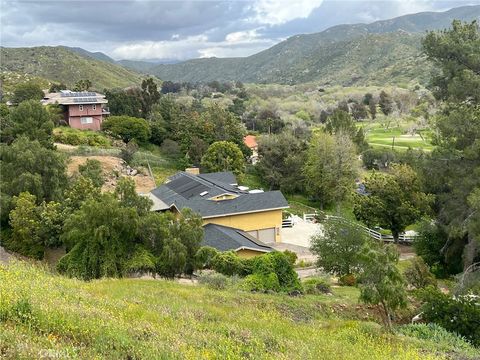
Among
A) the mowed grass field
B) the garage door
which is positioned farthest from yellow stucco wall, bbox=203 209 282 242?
the mowed grass field

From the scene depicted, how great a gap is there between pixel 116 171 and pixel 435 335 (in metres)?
34.9

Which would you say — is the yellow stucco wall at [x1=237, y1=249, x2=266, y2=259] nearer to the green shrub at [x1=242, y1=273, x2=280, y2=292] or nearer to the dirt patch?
the green shrub at [x1=242, y1=273, x2=280, y2=292]

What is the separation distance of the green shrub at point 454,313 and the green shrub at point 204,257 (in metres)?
8.96

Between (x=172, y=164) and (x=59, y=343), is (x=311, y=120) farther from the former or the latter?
(x=59, y=343)

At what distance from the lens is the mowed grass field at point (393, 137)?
73725 millimetres

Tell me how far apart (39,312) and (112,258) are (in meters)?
12.2

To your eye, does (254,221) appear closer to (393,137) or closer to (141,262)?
(141,262)

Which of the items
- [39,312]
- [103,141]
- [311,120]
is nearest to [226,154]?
[103,141]

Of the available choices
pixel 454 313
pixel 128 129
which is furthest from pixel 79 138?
pixel 454 313

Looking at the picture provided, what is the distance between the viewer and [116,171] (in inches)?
1698

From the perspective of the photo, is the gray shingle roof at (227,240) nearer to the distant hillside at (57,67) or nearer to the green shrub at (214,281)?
the green shrub at (214,281)

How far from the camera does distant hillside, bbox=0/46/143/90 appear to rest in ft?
387

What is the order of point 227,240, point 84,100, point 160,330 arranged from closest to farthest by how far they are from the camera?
point 160,330
point 227,240
point 84,100

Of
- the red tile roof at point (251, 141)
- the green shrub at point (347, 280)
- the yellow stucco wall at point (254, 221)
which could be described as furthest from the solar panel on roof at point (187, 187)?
the red tile roof at point (251, 141)
